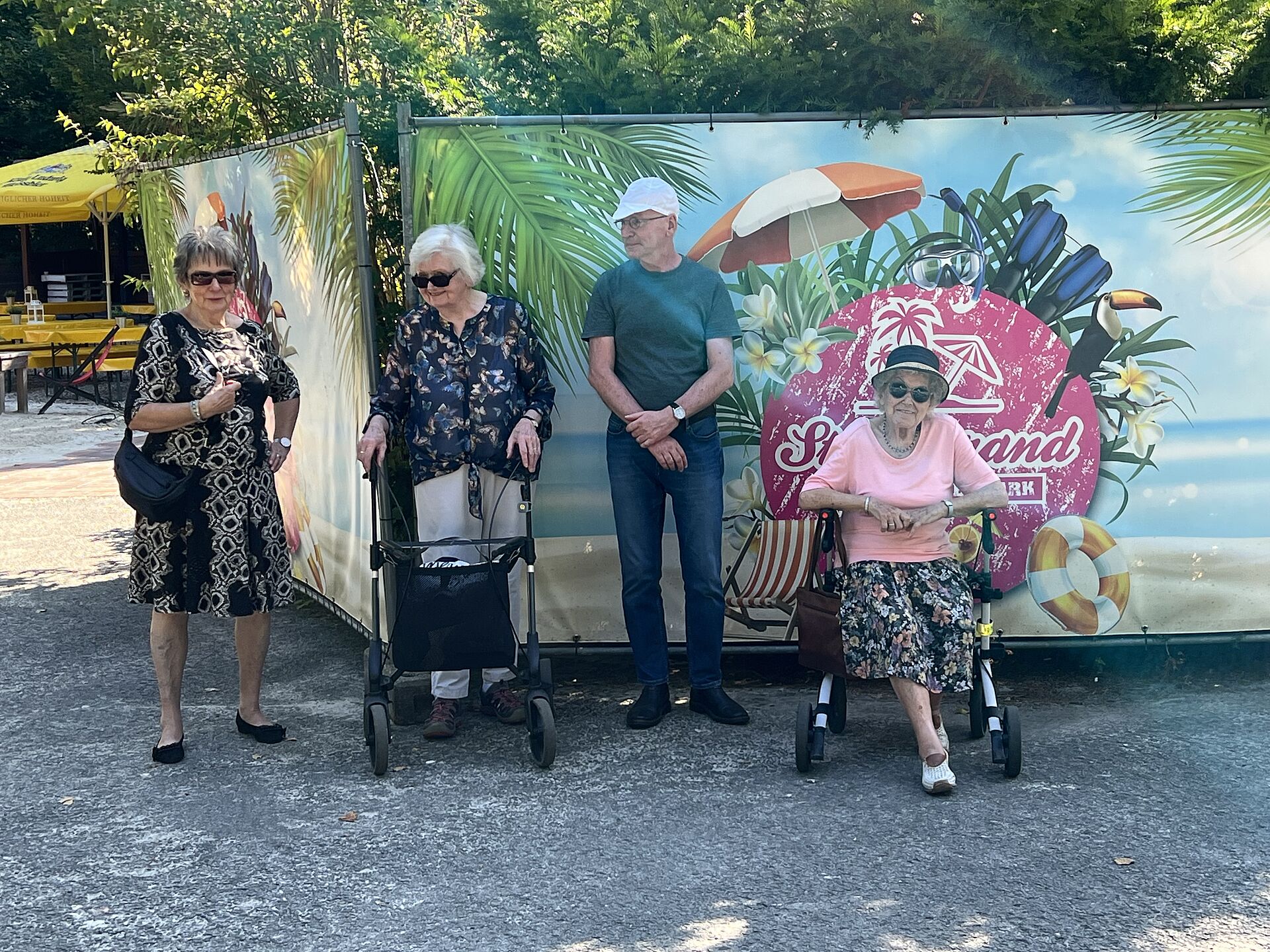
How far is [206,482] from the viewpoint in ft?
16.4

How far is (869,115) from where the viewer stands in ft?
18.1

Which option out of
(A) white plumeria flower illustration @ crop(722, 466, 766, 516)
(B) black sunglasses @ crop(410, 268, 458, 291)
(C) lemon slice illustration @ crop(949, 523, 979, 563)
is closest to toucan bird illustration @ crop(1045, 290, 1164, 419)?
(C) lemon slice illustration @ crop(949, 523, 979, 563)

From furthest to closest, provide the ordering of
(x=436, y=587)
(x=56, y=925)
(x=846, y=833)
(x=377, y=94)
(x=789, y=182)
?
(x=377, y=94) < (x=789, y=182) < (x=436, y=587) < (x=846, y=833) < (x=56, y=925)

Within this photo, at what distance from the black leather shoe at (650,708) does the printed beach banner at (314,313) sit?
1226 millimetres

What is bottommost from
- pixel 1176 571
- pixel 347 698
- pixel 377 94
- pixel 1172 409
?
pixel 347 698

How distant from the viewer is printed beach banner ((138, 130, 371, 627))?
5.74 m

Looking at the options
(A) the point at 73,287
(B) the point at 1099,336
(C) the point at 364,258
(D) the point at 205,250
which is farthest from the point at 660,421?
(A) the point at 73,287

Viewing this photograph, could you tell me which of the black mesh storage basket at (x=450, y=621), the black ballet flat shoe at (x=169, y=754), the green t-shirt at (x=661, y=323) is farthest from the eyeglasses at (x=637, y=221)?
the black ballet flat shoe at (x=169, y=754)

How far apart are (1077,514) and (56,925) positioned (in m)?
3.94

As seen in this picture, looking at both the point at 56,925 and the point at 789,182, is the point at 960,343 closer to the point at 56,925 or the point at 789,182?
the point at 789,182

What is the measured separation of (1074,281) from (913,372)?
1.11 metres

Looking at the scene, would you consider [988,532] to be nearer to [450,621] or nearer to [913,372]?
[913,372]

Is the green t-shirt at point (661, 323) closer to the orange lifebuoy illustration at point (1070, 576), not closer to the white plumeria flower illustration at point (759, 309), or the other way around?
the white plumeria flower illustration at point (759, 309)

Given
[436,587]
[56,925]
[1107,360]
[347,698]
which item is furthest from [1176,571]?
[56,925]
